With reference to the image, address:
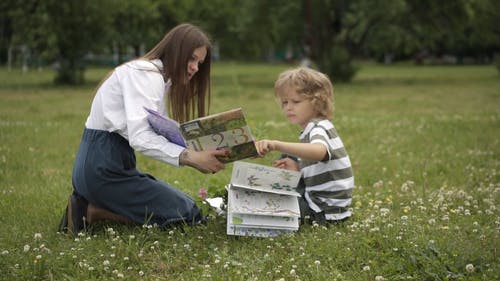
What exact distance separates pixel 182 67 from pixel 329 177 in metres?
1.60

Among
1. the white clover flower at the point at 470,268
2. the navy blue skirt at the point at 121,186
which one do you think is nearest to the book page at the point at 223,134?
the navy blue skirt at the point at 121,186

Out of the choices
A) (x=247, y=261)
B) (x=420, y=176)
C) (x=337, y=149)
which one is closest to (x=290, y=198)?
(x=337, y=149)

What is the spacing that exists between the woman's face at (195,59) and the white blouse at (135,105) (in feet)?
0.69

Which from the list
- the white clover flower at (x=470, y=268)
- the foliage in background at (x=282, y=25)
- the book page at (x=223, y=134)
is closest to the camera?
the white clover flower at (x=470, y=268)

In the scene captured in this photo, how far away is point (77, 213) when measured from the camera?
5.06m

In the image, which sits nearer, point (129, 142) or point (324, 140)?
point (129, 142)

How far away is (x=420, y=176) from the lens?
24.4ft

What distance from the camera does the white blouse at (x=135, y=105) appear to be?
452 centimetres

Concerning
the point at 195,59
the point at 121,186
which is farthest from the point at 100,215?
the point at 195,59

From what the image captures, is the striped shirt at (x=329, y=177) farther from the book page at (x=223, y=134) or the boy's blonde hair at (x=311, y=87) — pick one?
the book page at (x=223, y=134)

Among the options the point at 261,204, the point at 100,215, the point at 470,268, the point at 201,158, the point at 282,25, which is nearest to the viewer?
the point at 470,268

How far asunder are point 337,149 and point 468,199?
1832mm

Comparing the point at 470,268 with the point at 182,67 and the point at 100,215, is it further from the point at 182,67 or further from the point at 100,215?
the point at 100,215

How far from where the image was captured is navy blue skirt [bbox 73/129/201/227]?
4.91 meters
